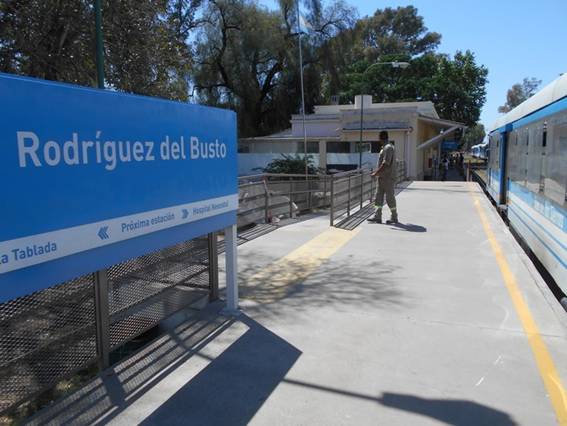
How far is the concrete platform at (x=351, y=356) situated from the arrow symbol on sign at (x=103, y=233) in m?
1.12

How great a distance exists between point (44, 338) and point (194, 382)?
110 centimetres

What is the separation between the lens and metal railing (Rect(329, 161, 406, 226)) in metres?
10.9

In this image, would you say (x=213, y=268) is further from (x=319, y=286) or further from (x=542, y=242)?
(x=542, y=242)

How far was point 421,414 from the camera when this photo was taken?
334 centimetres

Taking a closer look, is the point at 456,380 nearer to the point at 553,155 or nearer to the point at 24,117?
the point at 24,117

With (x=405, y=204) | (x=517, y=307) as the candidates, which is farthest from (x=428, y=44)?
(x=517, y=307)

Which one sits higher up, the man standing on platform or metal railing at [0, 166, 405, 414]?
the man standing on platform

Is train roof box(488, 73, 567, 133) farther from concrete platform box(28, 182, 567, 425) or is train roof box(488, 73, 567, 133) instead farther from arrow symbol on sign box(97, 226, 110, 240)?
arrow symbol on sign box(97, 226, 110, 240)

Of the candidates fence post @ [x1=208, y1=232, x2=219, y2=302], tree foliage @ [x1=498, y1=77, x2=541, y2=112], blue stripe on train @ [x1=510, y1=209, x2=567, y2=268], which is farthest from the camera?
tree foliage @ [x1=498, y1=77, x2=541, y2=112]

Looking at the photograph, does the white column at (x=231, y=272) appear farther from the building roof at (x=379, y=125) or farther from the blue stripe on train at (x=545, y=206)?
the building roof at (x=379, y=125)

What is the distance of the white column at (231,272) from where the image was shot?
5.18 meters

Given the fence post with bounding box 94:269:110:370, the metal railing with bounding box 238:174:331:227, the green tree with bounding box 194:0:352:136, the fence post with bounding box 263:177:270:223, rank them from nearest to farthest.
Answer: the fence post with bounding box 94:269:110:370
the metal railing with bounding box 238:174:331:227
the fence post with bounding box 263:177:270:223
the green tree with bounding box 194:0:352:136

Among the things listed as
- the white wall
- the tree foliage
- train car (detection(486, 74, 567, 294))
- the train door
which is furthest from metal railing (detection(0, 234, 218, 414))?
the tree foliage

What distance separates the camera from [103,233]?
3.40m
